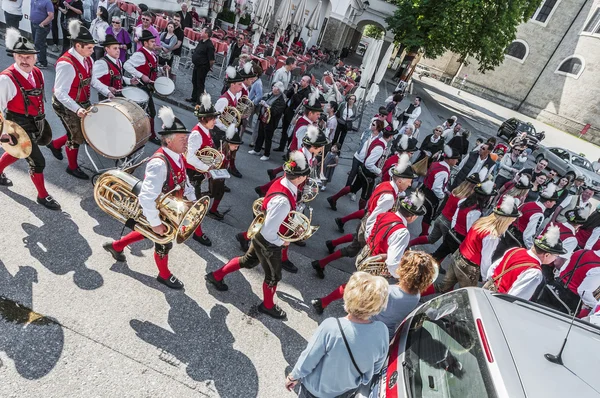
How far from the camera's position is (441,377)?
86.4 inches

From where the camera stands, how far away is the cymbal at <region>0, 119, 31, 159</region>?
12.8 feet

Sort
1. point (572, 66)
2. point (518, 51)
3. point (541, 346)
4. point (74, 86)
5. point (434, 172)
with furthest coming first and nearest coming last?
1. point (518, 51)
2. point (572, 66)
3. point (434, 172)
4. point (74, 86)
5. point (541, 346)

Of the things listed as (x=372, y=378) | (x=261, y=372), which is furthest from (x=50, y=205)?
(x=372, y=378)

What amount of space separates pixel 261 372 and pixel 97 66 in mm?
5080

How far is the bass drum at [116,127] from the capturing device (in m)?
4.40

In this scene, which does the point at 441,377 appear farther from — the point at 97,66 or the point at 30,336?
the point at 97,66

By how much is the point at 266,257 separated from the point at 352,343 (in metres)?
1.66

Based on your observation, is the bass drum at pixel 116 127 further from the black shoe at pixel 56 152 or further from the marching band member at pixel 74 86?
the black shoe at pixel 56 152

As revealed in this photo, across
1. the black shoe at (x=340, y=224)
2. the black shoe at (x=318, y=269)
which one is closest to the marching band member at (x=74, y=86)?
the black shoe at (x=318, y=269)

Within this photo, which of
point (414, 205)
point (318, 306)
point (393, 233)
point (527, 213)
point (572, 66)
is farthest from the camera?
point (572, 66)

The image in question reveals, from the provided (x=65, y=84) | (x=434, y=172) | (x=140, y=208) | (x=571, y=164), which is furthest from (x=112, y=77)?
(x=571, y=164)

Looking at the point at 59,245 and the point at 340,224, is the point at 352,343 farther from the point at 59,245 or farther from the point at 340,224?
the point at 340,224

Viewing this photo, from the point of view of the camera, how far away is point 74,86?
4922 millimetres

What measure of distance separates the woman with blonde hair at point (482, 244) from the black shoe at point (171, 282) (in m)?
3.49
